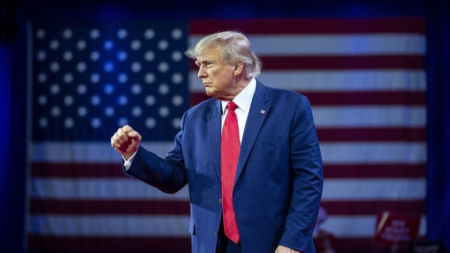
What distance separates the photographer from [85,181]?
5.98 meters

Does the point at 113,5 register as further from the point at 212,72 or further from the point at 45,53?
the point at 212,72

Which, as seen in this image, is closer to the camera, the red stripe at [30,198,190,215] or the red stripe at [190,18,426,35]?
the red stripe at [190,18,426,35]

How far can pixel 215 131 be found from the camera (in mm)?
2299

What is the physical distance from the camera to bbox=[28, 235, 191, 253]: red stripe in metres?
5.93

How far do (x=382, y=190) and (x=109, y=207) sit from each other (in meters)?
2.49

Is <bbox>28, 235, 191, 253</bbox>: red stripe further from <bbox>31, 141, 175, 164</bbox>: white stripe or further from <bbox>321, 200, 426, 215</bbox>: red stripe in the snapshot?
<bbox>321, 200, 426, 215</bbox>: red stripe

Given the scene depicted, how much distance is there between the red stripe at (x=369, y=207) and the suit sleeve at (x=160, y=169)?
3.55 metres

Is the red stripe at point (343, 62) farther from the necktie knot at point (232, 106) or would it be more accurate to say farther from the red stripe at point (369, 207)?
the necktie knot at point (232, 106)

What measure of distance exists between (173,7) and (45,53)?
1.27 meters

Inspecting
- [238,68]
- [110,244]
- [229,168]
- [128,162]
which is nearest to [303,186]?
[229,168]

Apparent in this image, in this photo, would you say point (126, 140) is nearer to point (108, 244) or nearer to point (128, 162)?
point (128, 162)

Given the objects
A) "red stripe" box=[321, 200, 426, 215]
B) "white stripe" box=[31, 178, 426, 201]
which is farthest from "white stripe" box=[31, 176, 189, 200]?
"red stripe" box=[321, 200, 426, 215]

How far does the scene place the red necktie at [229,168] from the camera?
2.21 m

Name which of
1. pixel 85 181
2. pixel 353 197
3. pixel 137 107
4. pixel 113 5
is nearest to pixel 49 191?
pixel 85 181
